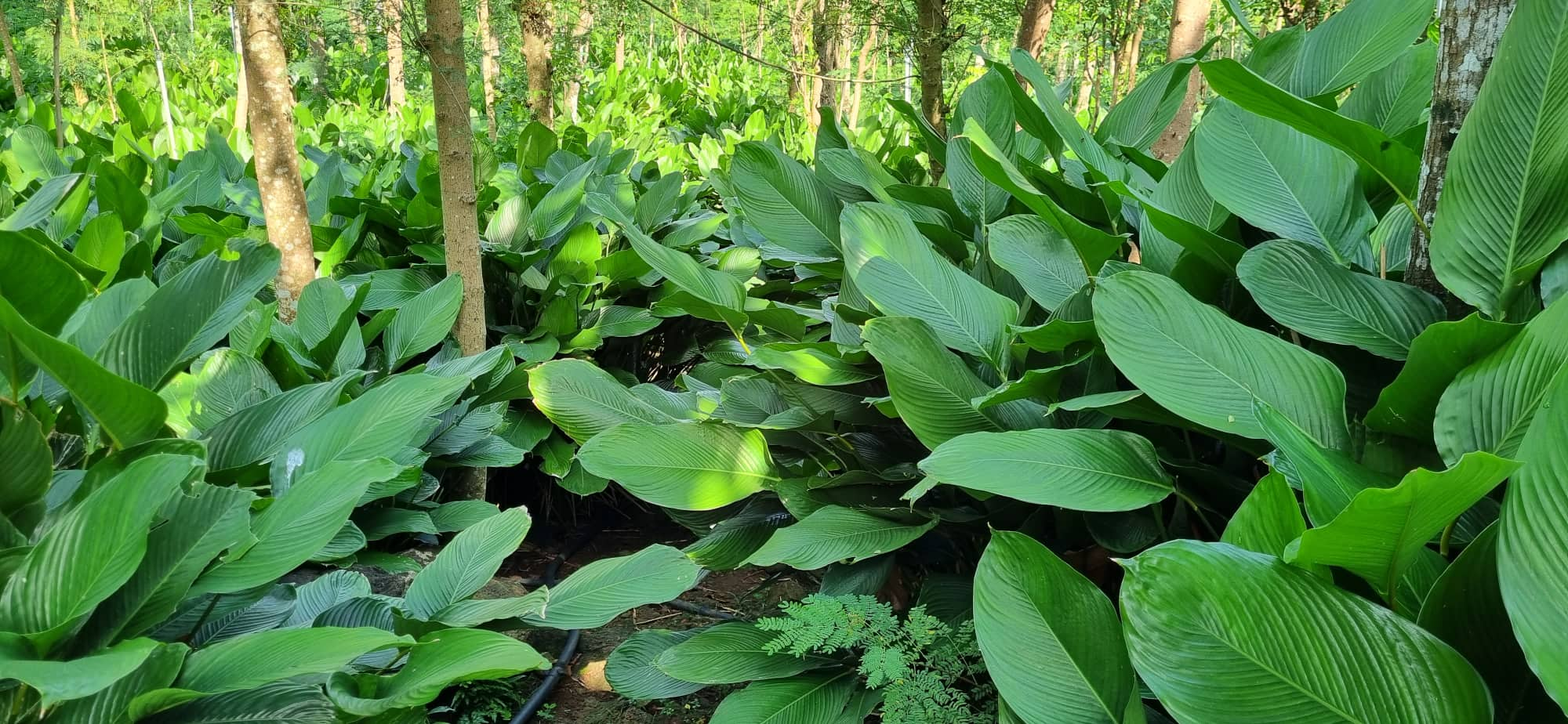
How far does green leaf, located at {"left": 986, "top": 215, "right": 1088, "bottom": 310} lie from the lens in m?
1.88

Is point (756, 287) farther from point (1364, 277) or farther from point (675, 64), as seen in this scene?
point (675, 64)

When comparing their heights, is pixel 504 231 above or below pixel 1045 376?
below

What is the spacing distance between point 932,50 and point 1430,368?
3439 millimetres

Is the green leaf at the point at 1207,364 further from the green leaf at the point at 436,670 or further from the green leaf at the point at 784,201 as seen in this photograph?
the green leaf at the point at 784,201

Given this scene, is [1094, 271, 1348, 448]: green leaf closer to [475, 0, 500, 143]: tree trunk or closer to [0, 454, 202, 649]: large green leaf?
[0, 454, 202, 649]: large green leaf

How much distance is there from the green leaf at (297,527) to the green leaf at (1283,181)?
1.32 meters

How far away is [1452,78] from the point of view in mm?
1325

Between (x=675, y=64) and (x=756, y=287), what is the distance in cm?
1481

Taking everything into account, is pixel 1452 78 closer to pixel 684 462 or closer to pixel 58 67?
pixel 684 462

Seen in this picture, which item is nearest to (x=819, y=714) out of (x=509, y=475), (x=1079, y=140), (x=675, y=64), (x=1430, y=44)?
(x=1079, y=140)

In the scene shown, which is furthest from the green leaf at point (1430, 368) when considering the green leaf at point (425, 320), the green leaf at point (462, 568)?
the green leaf at point (425, 320)

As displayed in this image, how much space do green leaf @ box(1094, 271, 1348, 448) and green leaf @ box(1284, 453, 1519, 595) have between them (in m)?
0.31

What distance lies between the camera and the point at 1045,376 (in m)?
1.51

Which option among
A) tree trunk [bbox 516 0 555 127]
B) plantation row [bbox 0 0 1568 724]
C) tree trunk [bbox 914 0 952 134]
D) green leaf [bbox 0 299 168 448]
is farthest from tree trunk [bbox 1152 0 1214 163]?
green leaf [bbox 0 299 168 448]
